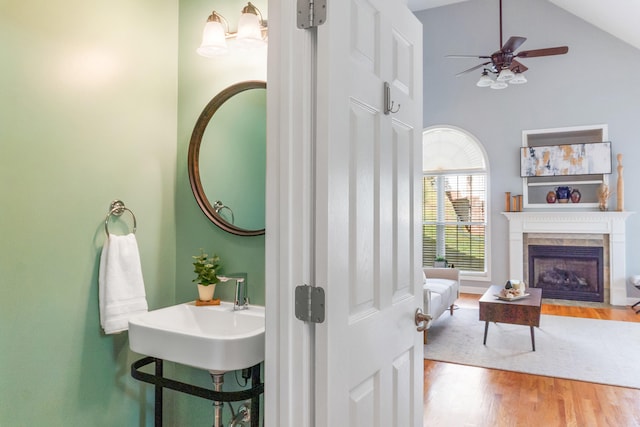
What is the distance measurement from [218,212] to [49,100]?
2.53 ft

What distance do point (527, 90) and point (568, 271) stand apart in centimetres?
278

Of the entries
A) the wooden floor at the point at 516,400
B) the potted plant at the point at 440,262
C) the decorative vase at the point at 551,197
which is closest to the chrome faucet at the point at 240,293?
the wooden floor at the point at 516,400

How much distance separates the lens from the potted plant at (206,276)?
182 cm

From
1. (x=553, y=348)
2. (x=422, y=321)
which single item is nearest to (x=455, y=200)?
(x=553, y=348)

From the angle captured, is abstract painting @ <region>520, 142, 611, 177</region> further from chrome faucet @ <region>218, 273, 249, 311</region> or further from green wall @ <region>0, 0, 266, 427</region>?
chrome faucet @ <region>218, 273, 249, 311</region>

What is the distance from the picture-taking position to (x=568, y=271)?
20.1ft

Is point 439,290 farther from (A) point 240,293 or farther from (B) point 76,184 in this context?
(B) point 76,184

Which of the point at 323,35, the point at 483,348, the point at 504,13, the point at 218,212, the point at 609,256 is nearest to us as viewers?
the point at 323,35

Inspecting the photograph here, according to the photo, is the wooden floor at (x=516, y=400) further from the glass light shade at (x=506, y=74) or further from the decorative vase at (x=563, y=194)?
the decorative vase at (x=563, y=194)

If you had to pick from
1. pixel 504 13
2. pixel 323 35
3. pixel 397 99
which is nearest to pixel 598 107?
pixel 504 13

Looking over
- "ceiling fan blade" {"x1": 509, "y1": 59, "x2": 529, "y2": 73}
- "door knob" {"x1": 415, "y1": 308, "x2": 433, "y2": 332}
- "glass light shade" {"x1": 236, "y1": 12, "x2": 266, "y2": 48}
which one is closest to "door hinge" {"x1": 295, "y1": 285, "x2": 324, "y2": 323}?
"door knob" {"x1": 415, "y1": 308, "x2": 433, "y2": 332}

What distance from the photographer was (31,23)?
4.83 ft

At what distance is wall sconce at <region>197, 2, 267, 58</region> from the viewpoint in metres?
1.71

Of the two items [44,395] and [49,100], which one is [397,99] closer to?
[49,100]
